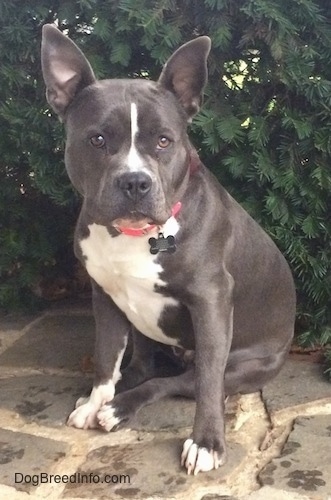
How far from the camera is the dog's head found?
2.43 metres

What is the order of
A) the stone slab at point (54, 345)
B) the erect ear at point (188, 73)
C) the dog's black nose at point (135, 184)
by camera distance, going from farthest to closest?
the stone slab at point (54, 345) → the erect ear at point (188, 73) → the dog's black nose at point (135, 184)

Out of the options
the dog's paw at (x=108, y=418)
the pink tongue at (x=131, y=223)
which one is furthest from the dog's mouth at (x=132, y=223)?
the dog's paw at (x=108, y=418)

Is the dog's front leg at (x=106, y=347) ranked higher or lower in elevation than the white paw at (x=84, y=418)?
higher

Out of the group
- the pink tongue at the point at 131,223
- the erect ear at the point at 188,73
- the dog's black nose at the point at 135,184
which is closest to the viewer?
the dog's black nose at the point at 135,184

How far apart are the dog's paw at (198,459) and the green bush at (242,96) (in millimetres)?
1074

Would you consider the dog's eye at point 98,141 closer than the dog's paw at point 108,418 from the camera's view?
Yes

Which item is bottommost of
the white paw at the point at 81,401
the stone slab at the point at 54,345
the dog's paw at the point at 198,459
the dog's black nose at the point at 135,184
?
the stone slab at the point at 54,345

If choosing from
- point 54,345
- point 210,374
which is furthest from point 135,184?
point 54,345

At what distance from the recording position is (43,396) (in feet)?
10.5

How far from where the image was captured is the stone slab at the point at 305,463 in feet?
8.05

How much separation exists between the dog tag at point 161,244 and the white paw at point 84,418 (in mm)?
744

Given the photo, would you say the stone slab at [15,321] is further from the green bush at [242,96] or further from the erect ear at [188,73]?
the erect ear at [188,73]

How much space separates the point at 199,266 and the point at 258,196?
31.3 inches

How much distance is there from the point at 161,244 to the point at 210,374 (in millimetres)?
507
